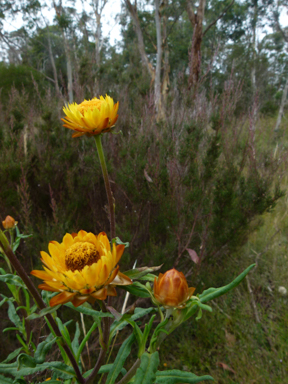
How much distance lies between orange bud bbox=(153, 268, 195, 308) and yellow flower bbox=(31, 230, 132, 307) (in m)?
0.07

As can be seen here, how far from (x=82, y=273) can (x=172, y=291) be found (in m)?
0.18

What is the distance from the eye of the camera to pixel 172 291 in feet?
1.82

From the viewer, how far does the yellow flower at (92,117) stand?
2.34ft

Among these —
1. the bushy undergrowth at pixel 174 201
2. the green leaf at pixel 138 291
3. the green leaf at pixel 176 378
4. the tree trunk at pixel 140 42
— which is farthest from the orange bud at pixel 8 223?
the tree trunk at pixel 140 42

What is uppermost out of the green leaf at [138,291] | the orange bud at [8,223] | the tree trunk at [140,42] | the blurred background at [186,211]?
the tree trunk at [140,42]

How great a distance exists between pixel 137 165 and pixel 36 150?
3.90ft

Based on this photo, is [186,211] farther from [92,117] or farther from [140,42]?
[140,42]

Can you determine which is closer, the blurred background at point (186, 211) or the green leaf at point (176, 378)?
the green leaf at point (176, 378)

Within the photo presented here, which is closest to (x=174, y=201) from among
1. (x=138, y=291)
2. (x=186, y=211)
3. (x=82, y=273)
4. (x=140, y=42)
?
(x=186, y=211)

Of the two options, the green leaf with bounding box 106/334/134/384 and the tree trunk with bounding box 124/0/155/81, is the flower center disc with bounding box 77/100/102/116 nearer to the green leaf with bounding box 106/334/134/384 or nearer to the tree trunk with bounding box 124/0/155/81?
the green leaf with bounding box 106/334/134/384

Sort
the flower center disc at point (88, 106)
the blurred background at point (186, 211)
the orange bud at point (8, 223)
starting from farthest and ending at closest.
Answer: the blurred background at point (186, 211) → the orange bud at point (8, 223) → the flower center disc at point (88, 106)

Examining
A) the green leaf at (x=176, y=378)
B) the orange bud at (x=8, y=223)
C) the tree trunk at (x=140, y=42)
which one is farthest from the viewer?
the tree trunk at (x=140, y=42)

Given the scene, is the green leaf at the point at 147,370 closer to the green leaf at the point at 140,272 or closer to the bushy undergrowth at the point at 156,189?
the green leaf at the point at 140,272

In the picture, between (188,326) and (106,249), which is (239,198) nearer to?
(188,326)
